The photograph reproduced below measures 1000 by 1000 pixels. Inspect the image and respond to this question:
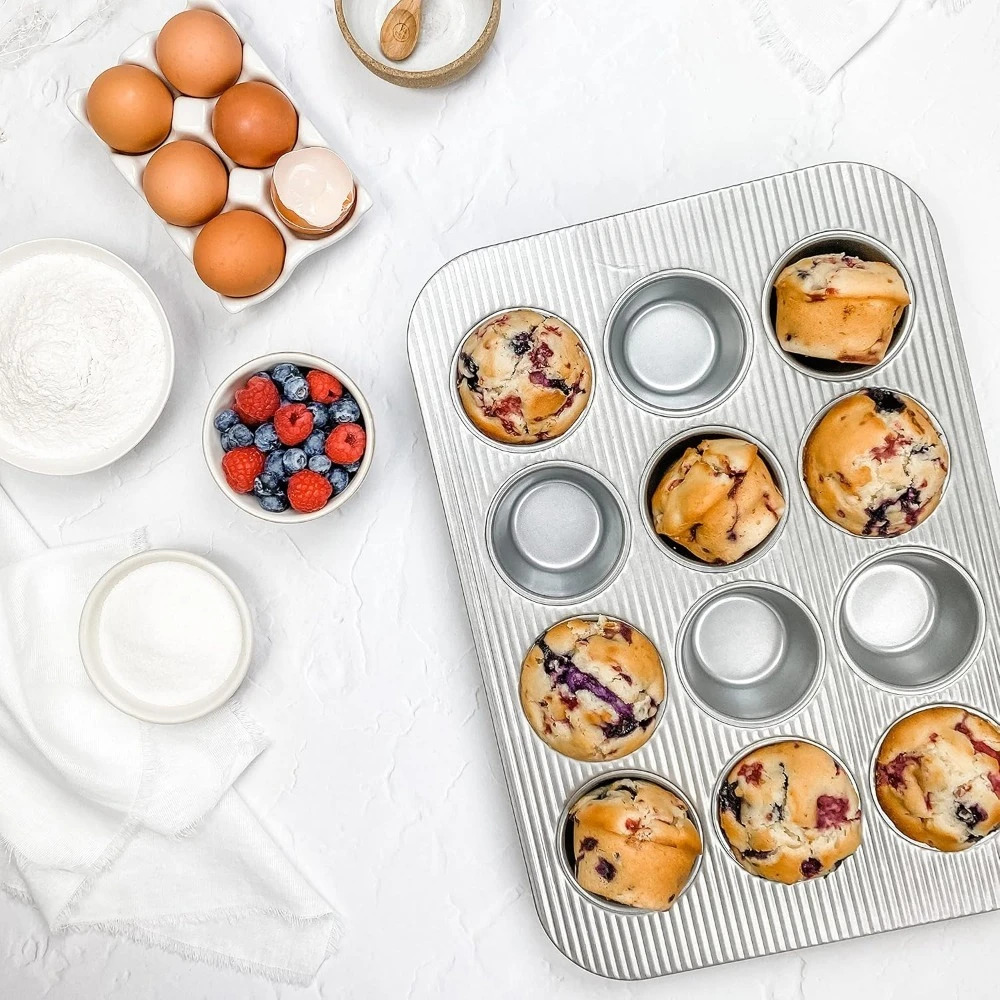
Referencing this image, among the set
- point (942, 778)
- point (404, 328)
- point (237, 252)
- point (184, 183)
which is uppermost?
point (184, 183)

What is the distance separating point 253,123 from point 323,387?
0.41 meters

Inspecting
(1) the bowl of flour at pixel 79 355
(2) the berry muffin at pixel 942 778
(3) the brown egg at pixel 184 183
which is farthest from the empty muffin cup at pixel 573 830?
(3) the brown egg at pixel 184 183

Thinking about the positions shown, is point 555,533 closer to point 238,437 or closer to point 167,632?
point 238,437

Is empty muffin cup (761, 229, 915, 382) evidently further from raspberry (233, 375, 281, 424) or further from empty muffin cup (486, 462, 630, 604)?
raspberry (233, 375, 281, 424)

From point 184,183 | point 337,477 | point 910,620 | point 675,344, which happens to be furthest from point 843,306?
point 184,183

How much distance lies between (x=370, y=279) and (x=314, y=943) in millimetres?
1120

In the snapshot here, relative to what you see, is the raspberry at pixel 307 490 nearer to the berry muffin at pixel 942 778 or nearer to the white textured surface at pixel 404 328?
the white textured surface at pixel 404 328

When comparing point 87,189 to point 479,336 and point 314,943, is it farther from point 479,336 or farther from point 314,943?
point 314,943

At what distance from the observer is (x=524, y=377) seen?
1.27 meters

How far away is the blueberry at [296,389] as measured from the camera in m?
1.36

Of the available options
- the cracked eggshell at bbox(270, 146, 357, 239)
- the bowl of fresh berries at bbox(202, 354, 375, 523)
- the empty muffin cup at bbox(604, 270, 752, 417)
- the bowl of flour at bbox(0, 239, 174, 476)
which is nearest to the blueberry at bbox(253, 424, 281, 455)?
the bowl of fresh berries at bbox(202, 354, 375, 523)

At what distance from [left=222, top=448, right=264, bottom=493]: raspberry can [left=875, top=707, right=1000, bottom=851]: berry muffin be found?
100 cm

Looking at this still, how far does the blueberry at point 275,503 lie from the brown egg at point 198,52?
25.3 inches

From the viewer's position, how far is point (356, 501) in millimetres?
1515
